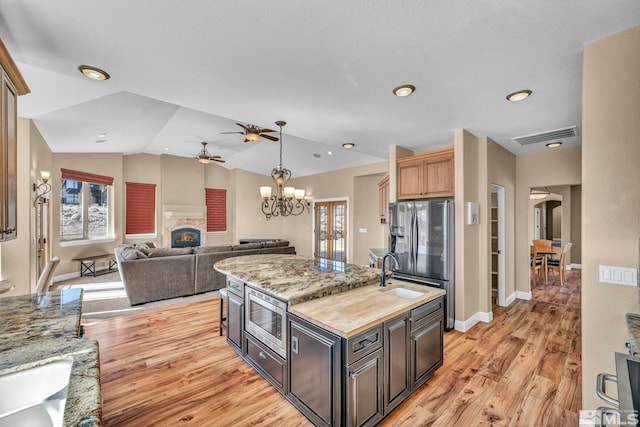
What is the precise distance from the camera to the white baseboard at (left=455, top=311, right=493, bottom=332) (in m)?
3.51

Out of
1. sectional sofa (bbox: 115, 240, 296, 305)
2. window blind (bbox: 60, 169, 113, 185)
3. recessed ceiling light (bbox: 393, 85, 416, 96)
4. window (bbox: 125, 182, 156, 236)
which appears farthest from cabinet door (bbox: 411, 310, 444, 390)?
window (bbox: 125, 182, 156, 236)

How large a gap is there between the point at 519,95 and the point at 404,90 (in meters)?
1.06

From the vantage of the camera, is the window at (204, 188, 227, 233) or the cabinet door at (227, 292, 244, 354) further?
the window at (204, 188, 227, 233)

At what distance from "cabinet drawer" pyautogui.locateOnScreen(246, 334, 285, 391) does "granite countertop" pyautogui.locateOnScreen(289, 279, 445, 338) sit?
58cm

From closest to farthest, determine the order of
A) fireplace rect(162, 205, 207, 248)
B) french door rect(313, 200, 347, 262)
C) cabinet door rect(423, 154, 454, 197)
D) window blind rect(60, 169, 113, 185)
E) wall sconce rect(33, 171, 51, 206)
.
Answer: cabinet door rect(423, 154, 454, 197) < wall sconce rect(33, 171, 51, 206) < window blind rect(60, 169, 113, 185) < french door rect(313, 200, 347, 262) < fireplace rect(162, 205, 207, 248)

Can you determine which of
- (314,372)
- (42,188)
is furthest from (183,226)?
(314,372)

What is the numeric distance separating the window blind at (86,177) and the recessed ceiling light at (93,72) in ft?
17.0

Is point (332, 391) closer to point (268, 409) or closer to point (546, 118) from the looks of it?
point (268, 409)

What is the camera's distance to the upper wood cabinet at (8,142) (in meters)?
1.43

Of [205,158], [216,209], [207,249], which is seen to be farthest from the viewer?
[216,209]

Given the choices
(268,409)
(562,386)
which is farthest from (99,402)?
(562,386)

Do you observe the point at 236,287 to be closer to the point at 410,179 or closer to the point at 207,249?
the point at 207,249

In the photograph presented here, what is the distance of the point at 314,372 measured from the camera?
1.83 meters

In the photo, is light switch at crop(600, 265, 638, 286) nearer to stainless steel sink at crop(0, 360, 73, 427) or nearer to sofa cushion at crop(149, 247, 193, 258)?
stainless steel sink at crop(0, 360, 73, 427)
